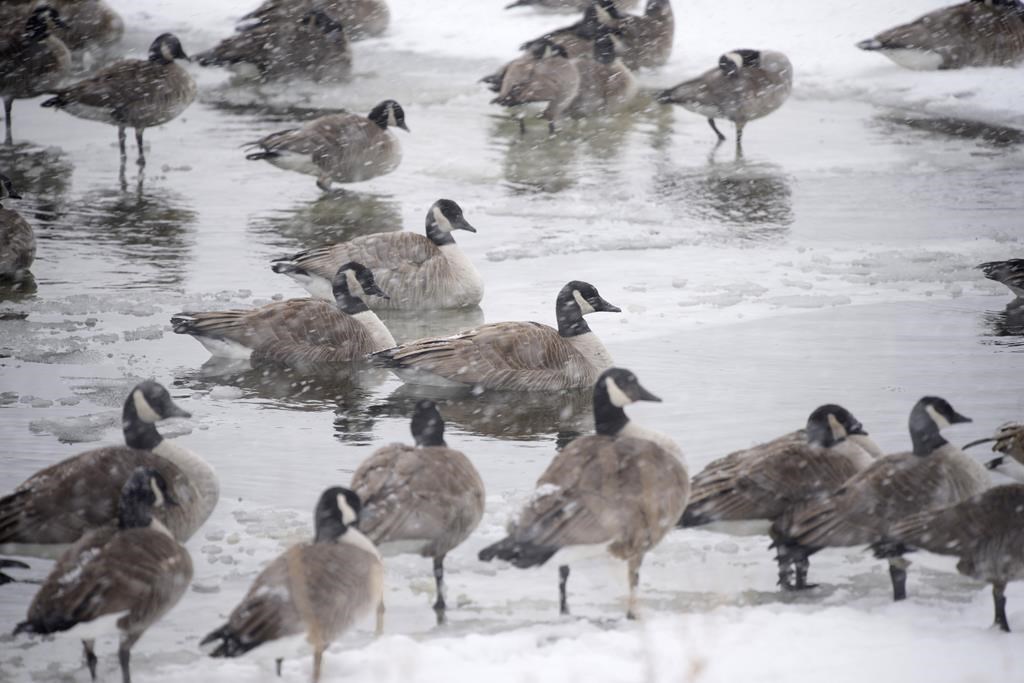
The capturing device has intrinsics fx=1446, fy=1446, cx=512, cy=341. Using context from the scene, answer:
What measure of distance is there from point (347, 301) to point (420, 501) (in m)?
4.35

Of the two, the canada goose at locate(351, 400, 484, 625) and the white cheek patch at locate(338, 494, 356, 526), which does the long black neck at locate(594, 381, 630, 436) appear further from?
the white cheek patch at locate(338, 494, 356, 526)

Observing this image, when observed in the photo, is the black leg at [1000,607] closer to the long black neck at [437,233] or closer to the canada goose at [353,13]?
the long black neck at [437,233]

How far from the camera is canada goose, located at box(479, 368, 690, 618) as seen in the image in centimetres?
Answer: 649

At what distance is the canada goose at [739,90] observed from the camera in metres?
17.3

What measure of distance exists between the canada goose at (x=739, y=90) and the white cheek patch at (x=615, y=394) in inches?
418

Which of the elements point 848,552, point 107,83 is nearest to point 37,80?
point 107,83

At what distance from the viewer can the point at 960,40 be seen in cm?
1958

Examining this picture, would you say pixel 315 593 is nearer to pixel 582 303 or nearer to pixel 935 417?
pixel 935 417

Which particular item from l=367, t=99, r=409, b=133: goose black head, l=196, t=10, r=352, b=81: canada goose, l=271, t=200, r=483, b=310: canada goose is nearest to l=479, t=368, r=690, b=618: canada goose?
l=271, t=200, r=483, b=310: canada goose

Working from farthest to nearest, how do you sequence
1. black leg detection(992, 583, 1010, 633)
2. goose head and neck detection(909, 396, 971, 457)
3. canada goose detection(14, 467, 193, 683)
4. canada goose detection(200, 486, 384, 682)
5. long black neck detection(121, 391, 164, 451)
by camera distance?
1. long black neck detection(121, 391, 164, 451)
2. goose head and neck detection(909, 396, 971, 457)
3. black leg detection(992, 583, 1010, 633)
4. canada goose detection(14, 467, 193, 683)
5. canada goose detection(200, 486, 384, 682)

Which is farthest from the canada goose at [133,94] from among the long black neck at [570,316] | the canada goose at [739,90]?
the long black neck at [570,316]

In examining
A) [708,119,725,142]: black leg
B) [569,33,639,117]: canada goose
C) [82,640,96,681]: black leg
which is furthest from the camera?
[569,33,639,117]: canada goose

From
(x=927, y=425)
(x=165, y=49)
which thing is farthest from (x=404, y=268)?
(x=165, y=49)

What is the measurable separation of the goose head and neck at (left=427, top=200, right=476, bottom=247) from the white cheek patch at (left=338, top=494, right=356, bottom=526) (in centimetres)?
625
